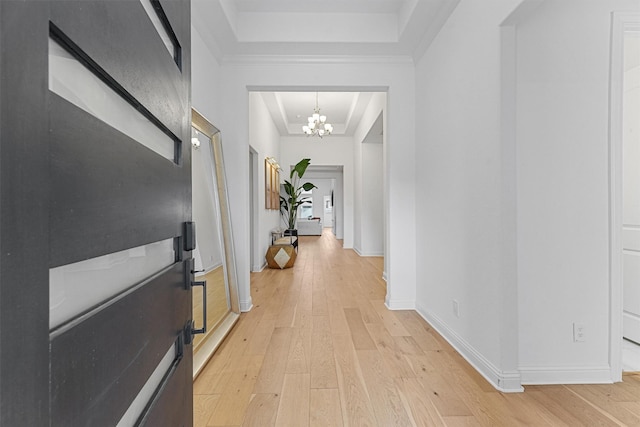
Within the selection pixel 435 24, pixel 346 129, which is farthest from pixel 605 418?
pixel 346 129

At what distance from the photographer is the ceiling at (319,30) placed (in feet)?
8.91

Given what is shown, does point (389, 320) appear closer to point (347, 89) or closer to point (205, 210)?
point (205, 210)

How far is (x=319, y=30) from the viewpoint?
2.94 metres

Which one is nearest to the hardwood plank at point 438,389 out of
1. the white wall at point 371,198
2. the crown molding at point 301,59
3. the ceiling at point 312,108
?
the crown molding at point 301,59

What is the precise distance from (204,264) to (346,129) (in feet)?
18.3

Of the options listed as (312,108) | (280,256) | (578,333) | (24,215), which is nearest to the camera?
(24,215)

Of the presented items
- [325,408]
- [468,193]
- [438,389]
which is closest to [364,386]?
[325,408]

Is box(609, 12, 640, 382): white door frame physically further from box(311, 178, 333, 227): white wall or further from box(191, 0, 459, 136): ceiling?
box(311, 178, 333, 227): white wall

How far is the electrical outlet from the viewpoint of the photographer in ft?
6.21

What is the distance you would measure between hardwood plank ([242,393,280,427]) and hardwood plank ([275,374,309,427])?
0.10ft

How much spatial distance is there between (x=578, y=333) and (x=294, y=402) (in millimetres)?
1732

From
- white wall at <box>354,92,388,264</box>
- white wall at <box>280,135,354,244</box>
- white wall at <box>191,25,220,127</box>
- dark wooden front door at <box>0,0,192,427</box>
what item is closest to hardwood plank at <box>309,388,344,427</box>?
dark wooden front door at <box>0,0,192,427</box>

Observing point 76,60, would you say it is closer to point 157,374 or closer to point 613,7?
point 157,374

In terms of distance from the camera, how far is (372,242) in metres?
6.80
